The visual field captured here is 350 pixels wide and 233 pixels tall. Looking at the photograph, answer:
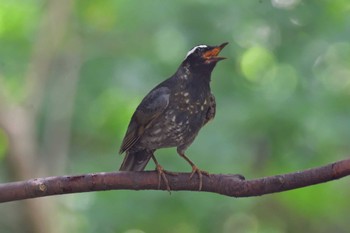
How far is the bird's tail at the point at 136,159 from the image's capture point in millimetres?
5352

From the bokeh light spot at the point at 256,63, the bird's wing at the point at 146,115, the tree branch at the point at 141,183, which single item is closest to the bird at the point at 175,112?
the bird's wing at the point at 146,115

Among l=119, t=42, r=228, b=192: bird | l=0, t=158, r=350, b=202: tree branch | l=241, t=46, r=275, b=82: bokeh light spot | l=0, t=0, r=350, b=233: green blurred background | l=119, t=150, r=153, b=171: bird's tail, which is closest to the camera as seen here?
l=0, t=158, r=350, b=202: tree branch

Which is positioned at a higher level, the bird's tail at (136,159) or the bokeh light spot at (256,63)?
the bird's tail at (136,159)

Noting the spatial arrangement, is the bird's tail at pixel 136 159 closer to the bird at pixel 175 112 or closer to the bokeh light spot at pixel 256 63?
the bird at pixel 175 112

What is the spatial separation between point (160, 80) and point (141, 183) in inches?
159

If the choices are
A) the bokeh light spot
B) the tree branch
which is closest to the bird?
the tree branch

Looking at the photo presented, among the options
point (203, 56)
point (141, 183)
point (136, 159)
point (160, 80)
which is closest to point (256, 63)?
point (160, 80)

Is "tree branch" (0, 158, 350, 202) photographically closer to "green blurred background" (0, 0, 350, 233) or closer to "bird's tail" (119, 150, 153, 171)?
"bird's tail" (119, 150, 153, 171)

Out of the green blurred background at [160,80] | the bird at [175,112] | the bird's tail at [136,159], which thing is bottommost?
the green blurred background at [160,80]

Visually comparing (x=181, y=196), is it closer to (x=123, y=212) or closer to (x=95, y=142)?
(x=123, y=212)

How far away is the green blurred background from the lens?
7.80 meters

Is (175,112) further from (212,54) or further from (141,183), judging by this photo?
(141,183)

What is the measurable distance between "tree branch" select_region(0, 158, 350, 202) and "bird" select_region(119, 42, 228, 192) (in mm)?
1024

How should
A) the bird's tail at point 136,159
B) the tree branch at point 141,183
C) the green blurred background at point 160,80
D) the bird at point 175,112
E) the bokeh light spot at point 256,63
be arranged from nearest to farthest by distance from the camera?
1. the tree branch at point 141,183
2. the bird at point 175,112
3. the bird's tail at point 136,159
4. the green blurred background at point 160,80
5. the bokeh light spot at point 256,63
